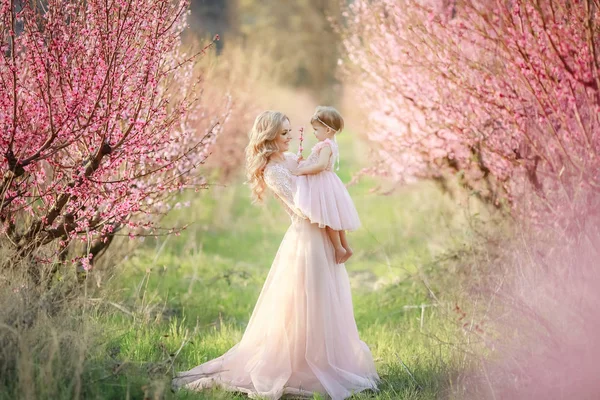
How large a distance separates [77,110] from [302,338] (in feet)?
6.25

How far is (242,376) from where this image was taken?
447 cm

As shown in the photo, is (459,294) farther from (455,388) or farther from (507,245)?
(455,388)

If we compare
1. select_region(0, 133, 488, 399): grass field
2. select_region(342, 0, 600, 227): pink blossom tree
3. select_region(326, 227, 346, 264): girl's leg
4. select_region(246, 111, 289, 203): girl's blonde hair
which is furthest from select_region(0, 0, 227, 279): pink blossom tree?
select_region(342, 0, 600, 227): pink blossom tree

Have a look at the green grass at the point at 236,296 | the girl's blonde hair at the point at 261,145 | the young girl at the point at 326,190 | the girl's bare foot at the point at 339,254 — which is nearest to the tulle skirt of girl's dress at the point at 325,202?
the young girl at the point at 326,190

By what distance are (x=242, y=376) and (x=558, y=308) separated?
6.22 feet

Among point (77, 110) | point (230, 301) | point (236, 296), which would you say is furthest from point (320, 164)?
point (236, 296)

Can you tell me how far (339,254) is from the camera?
4613 mm

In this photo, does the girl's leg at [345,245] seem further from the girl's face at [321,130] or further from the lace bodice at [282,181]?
the girl's face at [321,130]

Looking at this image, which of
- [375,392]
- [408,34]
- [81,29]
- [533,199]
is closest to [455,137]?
[408,34]

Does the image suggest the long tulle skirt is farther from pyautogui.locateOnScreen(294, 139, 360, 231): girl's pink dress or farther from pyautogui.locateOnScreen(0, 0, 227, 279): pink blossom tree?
pyautogui.locateOnScreen(0, 0, 227, 279): pink blossom tree

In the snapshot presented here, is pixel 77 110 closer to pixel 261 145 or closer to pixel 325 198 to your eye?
pixel 261 145

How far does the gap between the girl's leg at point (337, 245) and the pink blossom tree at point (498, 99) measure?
139 centimetres

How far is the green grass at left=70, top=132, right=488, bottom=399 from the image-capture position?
167 inches

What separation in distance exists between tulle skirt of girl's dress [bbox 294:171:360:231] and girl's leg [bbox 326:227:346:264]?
0.08 meters
